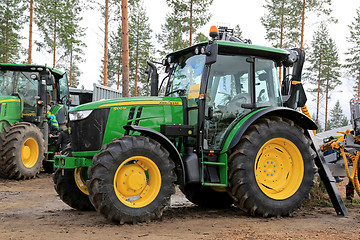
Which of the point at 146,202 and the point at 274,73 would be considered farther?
the point at 274,73

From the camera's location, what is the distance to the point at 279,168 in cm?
604

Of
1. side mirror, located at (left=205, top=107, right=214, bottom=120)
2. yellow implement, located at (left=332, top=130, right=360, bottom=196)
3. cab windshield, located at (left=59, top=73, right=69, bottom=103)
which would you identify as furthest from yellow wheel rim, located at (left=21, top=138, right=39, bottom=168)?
yellow implement, located at (left=332, top=130, right=360, bottom=196)

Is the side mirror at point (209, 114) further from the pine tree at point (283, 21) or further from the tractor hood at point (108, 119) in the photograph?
the pine tree at point (283, 21)

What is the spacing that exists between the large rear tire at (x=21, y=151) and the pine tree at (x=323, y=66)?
34.1 meters

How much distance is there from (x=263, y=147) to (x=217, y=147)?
2.28 ft

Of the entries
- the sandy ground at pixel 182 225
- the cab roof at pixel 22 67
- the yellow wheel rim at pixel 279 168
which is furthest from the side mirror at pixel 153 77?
the cab roof at pixel 22 67

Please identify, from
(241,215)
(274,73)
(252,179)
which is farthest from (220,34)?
(241,215)

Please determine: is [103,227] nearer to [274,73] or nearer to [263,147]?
[263,147]

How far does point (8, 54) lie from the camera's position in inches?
1216

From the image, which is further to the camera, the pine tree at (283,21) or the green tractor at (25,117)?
the pine tree at (283,21)

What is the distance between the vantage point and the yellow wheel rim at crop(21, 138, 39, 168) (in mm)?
11039

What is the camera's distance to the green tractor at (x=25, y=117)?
10414 mm

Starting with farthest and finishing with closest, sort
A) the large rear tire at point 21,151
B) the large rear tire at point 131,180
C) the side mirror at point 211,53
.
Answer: the large rear tire at point 21,151
the side mirror at point 211,53
the large rear tire at point 131,180

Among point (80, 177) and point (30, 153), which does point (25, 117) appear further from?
point (80, 177)
